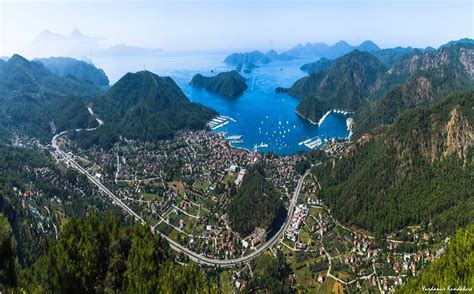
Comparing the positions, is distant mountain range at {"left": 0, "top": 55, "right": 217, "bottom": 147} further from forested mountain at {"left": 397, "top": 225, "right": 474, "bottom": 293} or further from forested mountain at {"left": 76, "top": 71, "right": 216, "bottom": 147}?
forested mountain at {"left": 397, "top": 225, "right": 474, "bottom": 293}

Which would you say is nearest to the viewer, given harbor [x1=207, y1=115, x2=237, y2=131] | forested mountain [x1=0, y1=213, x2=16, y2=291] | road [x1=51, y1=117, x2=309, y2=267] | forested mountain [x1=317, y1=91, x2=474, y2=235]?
forested mountain [x1=0, y1=213, x2=16, y2=291]

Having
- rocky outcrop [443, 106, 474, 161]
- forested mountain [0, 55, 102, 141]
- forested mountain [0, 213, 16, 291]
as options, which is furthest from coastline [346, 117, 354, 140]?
forested mountain [0, 213, 16, 291]

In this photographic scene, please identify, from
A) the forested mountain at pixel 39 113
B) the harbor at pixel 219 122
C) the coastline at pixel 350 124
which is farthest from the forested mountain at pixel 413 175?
the forested mountain at pixel 39 113

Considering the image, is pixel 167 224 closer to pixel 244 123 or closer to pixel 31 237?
pixel 31 237

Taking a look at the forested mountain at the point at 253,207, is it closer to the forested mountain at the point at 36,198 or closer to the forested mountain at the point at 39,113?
the forested mountain at the point at 36,198

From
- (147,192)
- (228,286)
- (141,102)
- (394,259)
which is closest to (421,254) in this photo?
(394,259)

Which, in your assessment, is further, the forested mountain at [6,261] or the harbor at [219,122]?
the harbor at [219,122]
